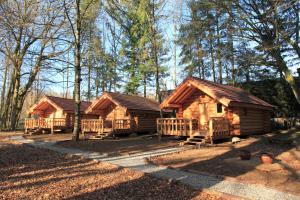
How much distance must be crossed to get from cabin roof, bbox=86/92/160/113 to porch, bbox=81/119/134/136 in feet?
4.16

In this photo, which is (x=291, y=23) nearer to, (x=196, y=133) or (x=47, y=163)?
(x=196, y=133)

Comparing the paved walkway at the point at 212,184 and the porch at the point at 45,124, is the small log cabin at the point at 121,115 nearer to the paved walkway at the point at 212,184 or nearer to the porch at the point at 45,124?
the porch at the point at 45,124

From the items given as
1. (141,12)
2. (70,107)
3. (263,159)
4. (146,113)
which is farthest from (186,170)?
(70,107)

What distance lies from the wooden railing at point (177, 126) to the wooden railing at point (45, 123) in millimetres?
12169

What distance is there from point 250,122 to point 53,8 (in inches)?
536

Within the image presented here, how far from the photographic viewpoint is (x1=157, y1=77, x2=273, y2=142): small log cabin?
52.5 feet

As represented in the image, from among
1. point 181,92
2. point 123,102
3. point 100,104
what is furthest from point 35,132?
point 181,92

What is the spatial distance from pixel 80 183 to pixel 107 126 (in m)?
14.1

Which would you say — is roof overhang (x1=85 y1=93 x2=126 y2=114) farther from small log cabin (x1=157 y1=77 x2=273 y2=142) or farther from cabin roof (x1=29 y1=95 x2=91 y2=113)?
small log cabin (x1=157 y1=77 x2=273 y2=142)

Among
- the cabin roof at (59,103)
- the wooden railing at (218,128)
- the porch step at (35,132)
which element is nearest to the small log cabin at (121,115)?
the cabin roof at (59,103)

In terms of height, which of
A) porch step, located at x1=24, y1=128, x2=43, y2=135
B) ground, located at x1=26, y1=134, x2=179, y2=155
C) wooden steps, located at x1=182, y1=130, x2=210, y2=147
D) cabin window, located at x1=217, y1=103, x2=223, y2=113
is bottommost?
ground, located at x1=26, y1=134, x2=179, y2=155

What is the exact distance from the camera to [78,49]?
16797 millimetres

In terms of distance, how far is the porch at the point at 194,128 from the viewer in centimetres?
1551

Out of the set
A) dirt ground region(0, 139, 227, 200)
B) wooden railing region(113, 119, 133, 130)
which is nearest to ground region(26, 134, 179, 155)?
dirt ground region(0, 139, 227, 200)
